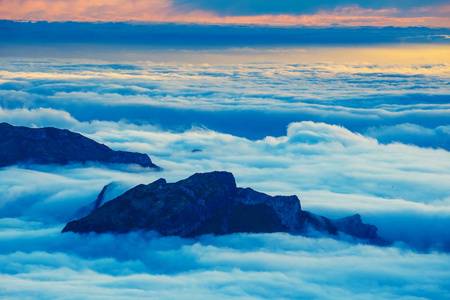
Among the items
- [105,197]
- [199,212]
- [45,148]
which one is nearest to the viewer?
[199,212]

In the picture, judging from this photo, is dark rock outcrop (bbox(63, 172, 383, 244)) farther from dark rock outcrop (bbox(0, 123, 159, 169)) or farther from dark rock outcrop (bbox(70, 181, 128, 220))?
dark rock outcrop (bbox(0, 123, 159, 169))

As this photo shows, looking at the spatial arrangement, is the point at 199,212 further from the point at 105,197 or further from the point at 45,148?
the point at 45,148

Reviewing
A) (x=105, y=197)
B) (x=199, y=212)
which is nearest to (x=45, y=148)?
(x=105, y=197)

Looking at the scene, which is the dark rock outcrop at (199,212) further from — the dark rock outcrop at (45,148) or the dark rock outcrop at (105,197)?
the dark rock outcrop at (45,148)

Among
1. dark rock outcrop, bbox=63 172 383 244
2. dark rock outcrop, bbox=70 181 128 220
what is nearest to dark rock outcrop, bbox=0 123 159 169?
dark rock outcrop, bbox=70 181 128 220

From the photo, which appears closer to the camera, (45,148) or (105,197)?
(105,197)

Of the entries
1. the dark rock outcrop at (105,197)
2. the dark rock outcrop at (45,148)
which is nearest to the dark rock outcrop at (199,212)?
the dark rock outcrop at (105,197)
